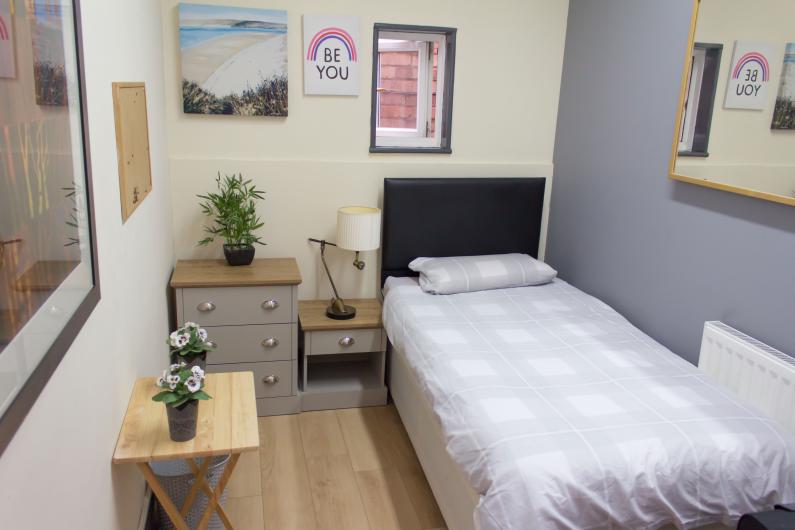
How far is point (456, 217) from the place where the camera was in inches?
135

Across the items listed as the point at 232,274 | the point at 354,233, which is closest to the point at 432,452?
the point at 354,233

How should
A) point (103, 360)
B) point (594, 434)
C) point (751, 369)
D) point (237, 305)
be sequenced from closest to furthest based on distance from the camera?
point (103, 360), point (594, 434), point (751, 369), point (237, 305)

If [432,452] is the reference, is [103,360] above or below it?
above

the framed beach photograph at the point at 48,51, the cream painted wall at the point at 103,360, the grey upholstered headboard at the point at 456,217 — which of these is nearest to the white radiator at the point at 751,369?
the grey upholstered headboard at the point at 456,217

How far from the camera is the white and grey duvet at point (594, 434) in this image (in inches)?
67.8

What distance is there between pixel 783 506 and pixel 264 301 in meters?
2.18

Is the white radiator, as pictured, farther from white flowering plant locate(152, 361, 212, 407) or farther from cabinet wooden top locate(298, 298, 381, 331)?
white flowering plant locate(152, 361, 212, 407)

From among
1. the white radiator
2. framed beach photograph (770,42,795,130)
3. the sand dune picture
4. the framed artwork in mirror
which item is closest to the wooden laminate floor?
the white radiator

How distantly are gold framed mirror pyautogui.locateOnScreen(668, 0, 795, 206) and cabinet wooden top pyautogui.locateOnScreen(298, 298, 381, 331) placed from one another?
1576 millimetres

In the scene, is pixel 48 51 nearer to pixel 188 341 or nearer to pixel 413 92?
pixel 188 341

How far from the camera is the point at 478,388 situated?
2.13 m

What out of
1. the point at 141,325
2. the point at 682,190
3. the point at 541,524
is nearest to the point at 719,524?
the point at 541,524

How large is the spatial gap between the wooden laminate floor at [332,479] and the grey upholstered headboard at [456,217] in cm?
86

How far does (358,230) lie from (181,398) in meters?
1.58
